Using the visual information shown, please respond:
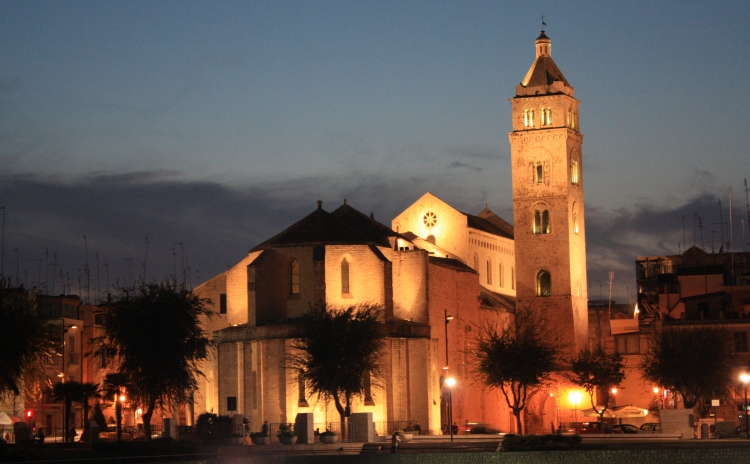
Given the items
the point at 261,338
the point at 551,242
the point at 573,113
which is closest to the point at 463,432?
the point at 261,338

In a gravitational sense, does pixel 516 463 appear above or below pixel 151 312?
below

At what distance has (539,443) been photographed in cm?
5000

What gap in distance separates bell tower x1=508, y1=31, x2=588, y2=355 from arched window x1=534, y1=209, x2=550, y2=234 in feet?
0.17

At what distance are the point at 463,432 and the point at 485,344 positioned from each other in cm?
700

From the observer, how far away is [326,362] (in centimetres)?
7038

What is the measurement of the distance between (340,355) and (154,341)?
1122 centimetres

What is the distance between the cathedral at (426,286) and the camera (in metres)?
75.1

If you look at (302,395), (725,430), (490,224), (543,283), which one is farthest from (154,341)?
(490,224)

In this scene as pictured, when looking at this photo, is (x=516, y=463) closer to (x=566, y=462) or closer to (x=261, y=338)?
(x=566, y=462)

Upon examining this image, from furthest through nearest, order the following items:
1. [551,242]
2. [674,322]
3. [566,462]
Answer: [551,242], [674,322], [566,462]

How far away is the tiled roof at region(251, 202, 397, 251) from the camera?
7869 centimetres

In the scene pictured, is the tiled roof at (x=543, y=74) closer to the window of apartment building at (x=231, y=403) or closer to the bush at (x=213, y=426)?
the window of apartment building at (x=231, y=403)

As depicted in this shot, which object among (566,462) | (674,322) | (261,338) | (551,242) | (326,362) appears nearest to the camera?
(566,462)

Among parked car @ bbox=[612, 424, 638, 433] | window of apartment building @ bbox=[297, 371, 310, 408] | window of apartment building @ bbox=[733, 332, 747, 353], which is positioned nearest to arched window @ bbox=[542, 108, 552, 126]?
window of apartment building @ bbox=[733, 332, 747, 353]
